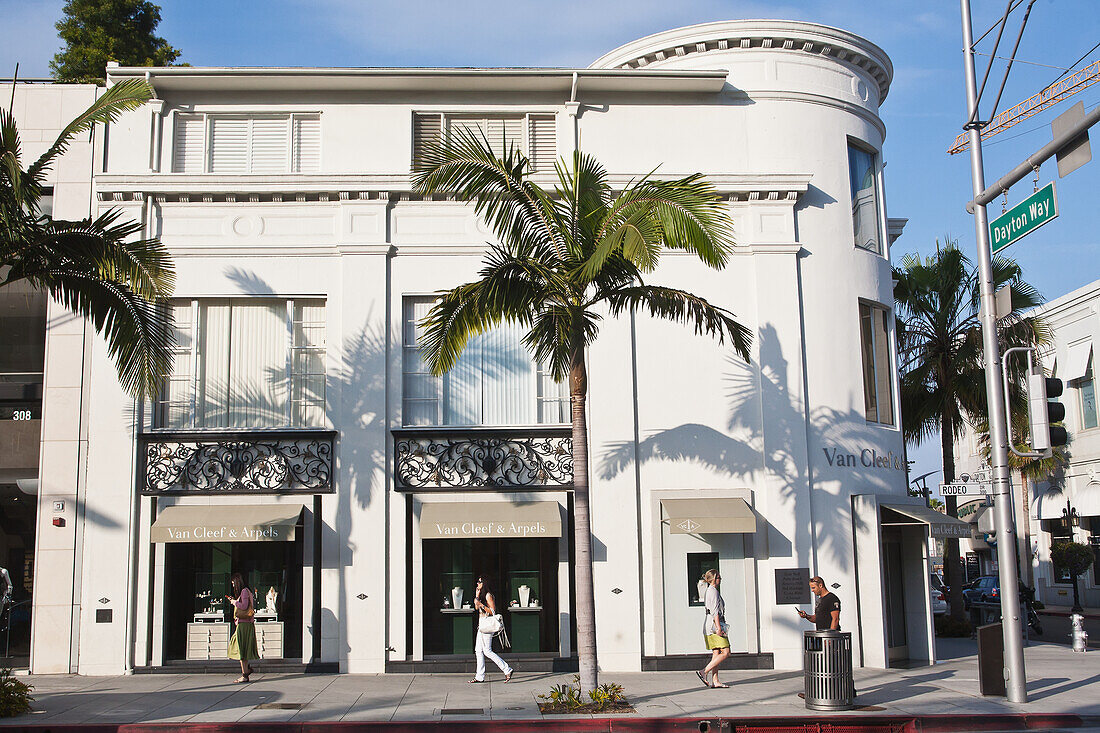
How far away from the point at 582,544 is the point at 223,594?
7.88 metres

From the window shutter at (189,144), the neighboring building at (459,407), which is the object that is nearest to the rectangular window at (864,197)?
the neighboring building at (459,407)

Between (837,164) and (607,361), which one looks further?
(837,164)

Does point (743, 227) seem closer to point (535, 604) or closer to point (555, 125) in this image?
point (555, 125)

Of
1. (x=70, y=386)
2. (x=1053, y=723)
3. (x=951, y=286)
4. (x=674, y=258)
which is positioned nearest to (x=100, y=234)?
(x=70, y=386)

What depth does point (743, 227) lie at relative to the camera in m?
19.2

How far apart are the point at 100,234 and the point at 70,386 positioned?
5.22 meters

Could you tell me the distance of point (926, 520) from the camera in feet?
59.7

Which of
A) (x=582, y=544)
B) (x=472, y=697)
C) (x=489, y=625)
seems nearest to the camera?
(x=582, y=544)

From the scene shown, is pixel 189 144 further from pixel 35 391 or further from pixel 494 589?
pixel 494 589

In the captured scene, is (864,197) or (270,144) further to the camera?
(864,197)

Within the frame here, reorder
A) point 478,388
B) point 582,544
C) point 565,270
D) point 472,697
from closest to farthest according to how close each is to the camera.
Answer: point 582,544, point 565,270, point 472,697, point 478,388

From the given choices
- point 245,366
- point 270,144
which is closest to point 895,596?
point 245,366

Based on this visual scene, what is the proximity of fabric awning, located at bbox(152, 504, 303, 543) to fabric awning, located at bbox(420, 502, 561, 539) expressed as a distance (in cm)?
250

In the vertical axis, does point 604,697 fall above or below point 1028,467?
below
